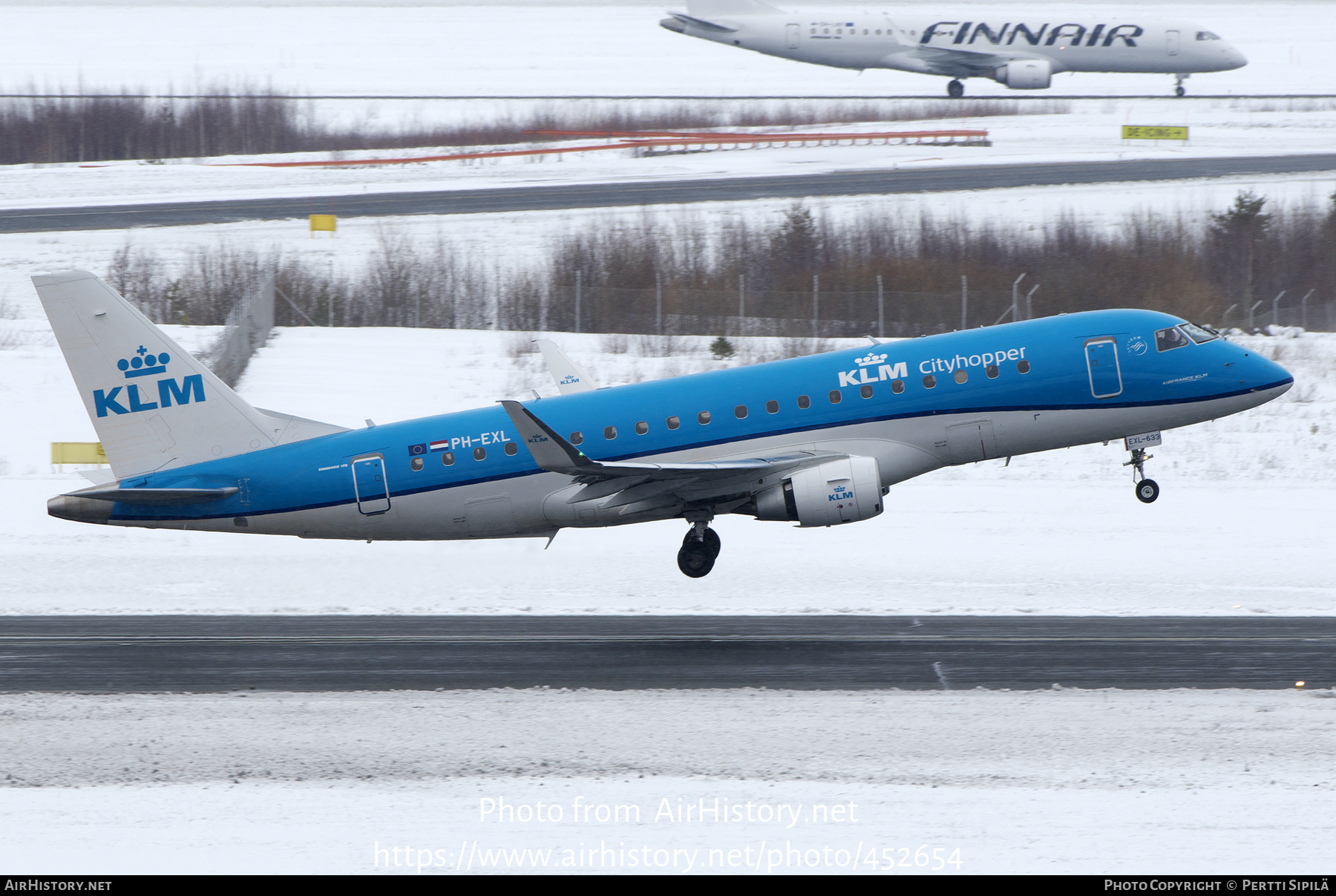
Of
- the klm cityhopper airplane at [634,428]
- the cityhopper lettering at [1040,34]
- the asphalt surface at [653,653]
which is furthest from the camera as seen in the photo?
the cityhopper lettering at [1040,34]

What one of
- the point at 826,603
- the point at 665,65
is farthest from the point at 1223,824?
the point at 665,65

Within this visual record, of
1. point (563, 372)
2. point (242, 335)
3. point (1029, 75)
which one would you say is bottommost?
point (242, 335)

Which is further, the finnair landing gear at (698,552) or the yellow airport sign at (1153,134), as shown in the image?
the yellow airport sign at (1153,134)

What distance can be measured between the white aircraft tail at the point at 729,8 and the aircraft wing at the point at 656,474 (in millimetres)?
91466

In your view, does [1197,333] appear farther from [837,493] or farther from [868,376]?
[837,493]

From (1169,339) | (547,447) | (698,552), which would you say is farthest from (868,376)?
(547,447)

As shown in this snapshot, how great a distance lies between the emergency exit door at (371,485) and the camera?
28.1 m

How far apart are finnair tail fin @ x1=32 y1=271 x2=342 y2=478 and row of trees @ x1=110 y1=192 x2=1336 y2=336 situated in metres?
26.2

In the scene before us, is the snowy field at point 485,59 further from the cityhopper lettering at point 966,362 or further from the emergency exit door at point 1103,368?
the cityhopper lettering at point 966,362

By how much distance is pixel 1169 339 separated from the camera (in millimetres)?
28109

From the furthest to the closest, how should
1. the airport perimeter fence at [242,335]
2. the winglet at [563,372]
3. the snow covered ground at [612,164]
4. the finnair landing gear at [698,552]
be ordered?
the snow covered ground at [612,164]
the airport perimeter fence at [242,335]
the winglet at [563,372]
the finnair landing gear at [698,552]

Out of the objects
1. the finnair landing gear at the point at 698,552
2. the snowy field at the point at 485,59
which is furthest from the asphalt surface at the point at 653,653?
the snowy field at the point at 485,59

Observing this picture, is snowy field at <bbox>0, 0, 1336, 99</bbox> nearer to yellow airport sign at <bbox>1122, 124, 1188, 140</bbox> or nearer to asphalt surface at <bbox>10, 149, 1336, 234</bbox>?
yellow airport sign at <bbox>1122, 124, 1188, 140</bbox>

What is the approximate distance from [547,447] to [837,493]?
5.54 meters
